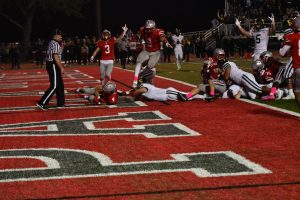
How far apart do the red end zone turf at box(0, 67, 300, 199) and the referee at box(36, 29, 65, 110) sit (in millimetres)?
904

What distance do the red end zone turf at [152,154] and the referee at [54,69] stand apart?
2.97ft

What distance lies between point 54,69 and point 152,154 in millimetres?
5977

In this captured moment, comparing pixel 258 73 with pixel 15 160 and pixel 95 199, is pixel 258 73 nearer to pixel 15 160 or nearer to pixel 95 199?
pixel 15 160

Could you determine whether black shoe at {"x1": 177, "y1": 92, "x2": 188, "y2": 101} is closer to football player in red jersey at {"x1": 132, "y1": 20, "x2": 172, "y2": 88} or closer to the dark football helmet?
the dark football helmet

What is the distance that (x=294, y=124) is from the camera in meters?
8.95

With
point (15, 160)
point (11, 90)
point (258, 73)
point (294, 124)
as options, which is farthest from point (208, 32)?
point (15, 160)

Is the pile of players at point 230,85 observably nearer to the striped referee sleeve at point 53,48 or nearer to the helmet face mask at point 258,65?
the helmet face mask at point 258,65

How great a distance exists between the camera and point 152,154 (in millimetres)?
6914

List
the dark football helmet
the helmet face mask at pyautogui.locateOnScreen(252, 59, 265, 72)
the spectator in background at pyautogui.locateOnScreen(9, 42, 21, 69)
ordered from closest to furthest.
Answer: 1. the dark football helmet
2. the helmet face mask at pyautogui.locateOnScreen(252, 59, 265, 72)
3. the spectator in background at pyautogui.locateOnScreen(9, 42, 21, 69)

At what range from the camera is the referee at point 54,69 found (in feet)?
39.8

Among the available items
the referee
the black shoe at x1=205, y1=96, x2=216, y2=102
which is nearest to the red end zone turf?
the black shoe at x1=205, y1=96, x2=216, y2=102

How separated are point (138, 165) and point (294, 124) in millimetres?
3649

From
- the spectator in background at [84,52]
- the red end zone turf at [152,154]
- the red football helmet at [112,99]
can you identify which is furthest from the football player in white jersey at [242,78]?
the spectator in background at [84,52]

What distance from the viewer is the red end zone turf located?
17.4 ft
